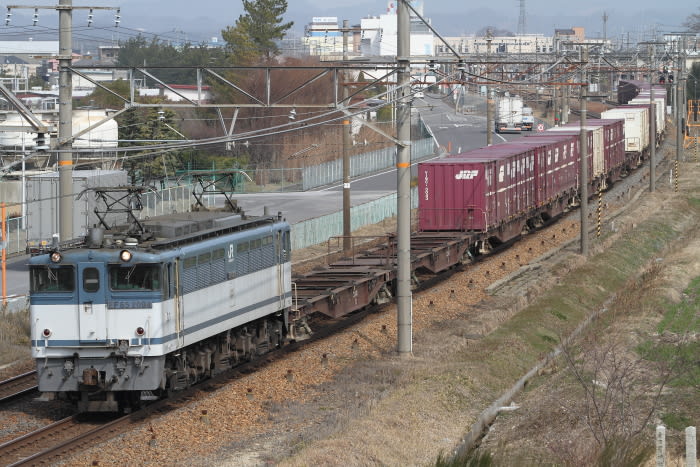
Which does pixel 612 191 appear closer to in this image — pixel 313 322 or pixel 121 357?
pixel 313 322

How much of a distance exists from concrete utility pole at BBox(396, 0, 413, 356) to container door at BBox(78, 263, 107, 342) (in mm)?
6994

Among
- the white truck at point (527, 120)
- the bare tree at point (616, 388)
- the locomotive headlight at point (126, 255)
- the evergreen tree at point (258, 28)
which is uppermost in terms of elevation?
the evergreen tree at point (258, 28)

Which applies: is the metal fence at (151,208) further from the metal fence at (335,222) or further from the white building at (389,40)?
the white building at (389,40)

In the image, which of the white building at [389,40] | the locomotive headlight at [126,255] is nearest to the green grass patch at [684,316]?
the locomotive headlight at [126,255]

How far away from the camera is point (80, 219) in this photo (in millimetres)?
41438

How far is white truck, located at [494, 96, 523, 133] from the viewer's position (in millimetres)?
95562

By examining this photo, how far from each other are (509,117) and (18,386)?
263 ft

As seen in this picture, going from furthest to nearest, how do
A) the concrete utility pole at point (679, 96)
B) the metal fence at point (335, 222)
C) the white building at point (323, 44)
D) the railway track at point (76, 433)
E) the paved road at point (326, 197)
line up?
the concrete utility pole at point (679, 96)
the white building at point (323, 44)
the metal fence at point (335, 222)
the paved road at point (326, 197)
the railway track at point (76, 433)

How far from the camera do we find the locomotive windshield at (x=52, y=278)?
57.4 feet

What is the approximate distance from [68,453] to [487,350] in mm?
9762

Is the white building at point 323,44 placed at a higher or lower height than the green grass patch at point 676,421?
higher

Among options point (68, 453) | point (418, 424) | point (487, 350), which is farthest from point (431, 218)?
point (68, 453)

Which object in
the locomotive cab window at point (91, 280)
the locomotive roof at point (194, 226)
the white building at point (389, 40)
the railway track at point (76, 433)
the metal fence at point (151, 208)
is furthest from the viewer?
the white building at point (389, 40)

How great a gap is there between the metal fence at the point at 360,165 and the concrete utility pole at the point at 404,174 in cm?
4420
